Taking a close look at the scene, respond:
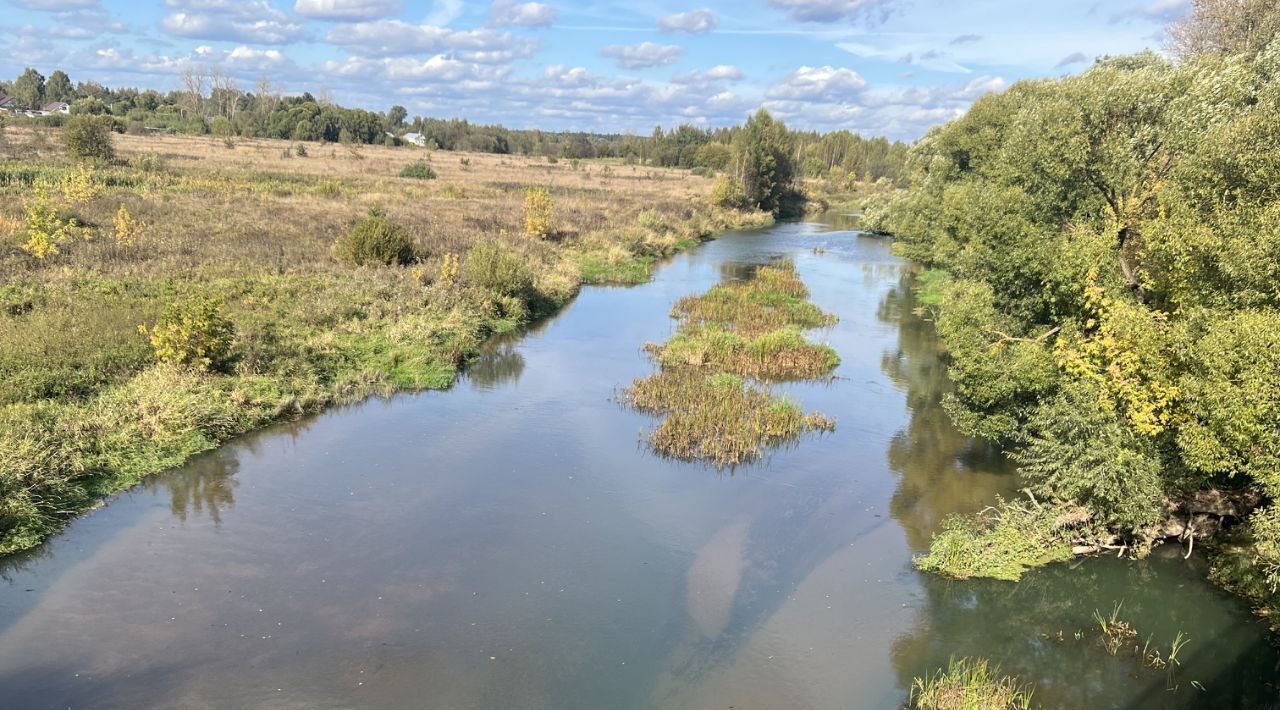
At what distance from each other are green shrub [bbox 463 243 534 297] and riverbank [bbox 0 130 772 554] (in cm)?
9

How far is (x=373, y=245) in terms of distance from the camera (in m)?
30.4

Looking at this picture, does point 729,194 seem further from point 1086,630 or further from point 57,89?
point 57,89

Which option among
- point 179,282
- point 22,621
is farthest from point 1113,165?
point 179,282

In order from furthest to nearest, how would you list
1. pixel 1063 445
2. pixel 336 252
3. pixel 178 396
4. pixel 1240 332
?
pixel 336 252 < pixel 178 396 < pixel 1063 445 < pixel 1240 332

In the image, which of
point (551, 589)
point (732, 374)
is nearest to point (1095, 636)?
point (551, 589)

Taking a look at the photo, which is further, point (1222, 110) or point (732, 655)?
point (1222, 110)

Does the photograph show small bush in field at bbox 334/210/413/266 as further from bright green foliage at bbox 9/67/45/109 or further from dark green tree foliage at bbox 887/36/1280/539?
bright green foliage at bbox 9/67/45/109

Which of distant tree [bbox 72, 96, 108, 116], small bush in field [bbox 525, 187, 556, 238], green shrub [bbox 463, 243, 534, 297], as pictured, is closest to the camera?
green shrub [bbox 463, 243, 534, 297]

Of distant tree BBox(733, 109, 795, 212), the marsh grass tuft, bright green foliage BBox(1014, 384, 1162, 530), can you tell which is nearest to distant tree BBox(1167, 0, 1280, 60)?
bright green foliage BBox(1014, 384, 1162, 530)

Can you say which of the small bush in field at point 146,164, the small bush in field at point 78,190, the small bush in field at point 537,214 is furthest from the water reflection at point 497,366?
the small bush in field at point 146,164

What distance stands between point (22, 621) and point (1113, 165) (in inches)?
844

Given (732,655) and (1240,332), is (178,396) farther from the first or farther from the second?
(1240,332)

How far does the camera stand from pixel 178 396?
55.9 feet

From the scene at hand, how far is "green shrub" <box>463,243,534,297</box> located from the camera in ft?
96.2
